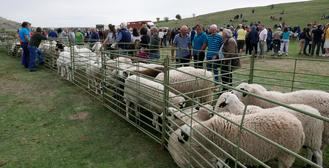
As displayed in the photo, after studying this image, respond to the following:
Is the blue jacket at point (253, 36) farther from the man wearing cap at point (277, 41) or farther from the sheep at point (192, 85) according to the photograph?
the sheep at point (192, 85)

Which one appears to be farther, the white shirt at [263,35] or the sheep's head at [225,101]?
the white shirt at [263,35]

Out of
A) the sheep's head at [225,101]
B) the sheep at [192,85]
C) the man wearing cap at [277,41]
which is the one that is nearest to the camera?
the sheep's head at [225,101]

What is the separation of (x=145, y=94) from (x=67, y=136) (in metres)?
1.83

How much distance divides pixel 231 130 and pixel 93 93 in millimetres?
5777

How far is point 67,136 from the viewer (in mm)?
5367

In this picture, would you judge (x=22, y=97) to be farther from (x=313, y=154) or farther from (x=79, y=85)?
(x=313, y=154)

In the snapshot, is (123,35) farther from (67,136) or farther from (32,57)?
(67,136)

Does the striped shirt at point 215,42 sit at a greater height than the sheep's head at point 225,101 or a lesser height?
greater

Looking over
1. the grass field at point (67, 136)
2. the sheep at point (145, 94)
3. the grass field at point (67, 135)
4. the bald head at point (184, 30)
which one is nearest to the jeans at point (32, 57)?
the grass field at point (67, 135)

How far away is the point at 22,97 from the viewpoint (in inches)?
317

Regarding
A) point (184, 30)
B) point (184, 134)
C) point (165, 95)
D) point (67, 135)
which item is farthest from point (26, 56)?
point (184, 134)

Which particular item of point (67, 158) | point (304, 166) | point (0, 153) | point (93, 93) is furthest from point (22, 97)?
point (304, 166)

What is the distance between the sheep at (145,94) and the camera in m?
5.16

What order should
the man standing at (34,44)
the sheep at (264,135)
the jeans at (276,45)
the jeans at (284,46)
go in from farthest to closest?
1. the jeans at (276,45)
2. the jeans at (284,46)
3. the man standing at (34,44)
4. the sheep at (264,135)
